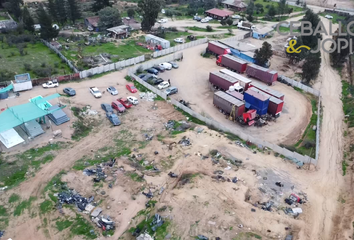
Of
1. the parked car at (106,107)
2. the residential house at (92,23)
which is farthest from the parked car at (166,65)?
the residential house at (92,23)

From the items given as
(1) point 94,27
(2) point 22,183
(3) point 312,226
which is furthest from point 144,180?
(1) point 94,27

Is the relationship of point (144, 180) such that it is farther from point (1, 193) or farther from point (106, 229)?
point (1, 193)

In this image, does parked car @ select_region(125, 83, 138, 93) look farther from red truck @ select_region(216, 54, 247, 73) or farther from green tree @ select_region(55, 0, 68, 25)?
green tree @ select_region(55, 0, 68, 25)

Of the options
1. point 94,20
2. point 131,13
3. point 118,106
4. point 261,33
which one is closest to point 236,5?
point 261,33

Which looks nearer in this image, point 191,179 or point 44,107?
point 191,179

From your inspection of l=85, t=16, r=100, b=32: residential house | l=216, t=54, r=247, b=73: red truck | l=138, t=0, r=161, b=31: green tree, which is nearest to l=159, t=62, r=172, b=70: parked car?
l=216, t=54, r=247, b=73: red truck

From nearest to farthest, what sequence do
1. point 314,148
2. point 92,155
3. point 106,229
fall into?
point 106,229, point 92,155, point 314,148
